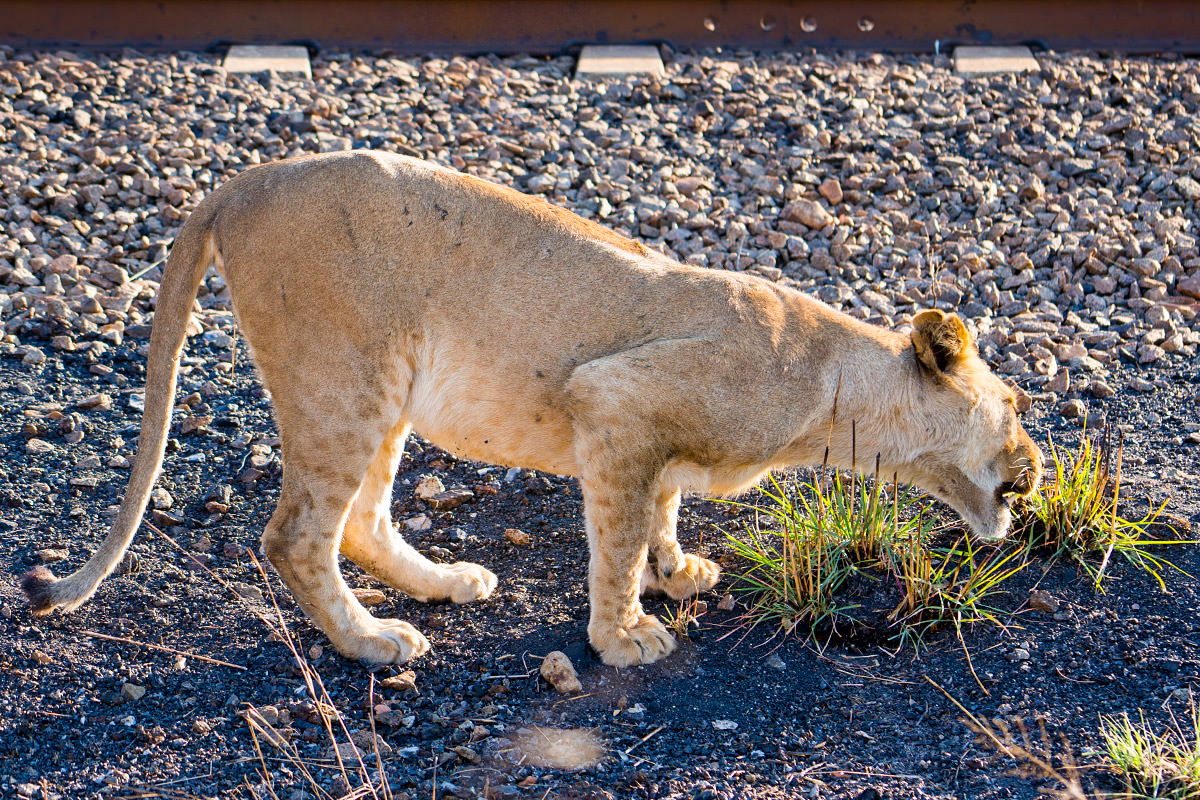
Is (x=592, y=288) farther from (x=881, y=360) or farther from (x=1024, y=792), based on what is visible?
(x=1024, y=792)

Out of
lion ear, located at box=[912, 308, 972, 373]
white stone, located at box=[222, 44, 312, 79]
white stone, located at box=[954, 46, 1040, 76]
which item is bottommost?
lion ear, located at box=[912, 308, 972, 373]

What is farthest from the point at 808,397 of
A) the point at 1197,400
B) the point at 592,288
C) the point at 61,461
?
the point at 61,461

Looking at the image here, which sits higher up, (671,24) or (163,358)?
(671,24)

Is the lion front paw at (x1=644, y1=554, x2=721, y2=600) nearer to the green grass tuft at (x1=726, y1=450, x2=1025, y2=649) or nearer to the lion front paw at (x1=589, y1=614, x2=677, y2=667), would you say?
the green grass tuft at (x1=726, y1=450, x2=1025, y2=649)

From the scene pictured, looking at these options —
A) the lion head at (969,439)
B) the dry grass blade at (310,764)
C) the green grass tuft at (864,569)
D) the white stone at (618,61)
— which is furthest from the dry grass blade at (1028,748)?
the white stone at (618,61)

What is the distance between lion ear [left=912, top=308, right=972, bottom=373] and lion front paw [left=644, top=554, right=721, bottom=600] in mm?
1157

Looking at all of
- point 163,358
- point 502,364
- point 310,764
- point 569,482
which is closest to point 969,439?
point 502,364

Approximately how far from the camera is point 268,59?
899 cm

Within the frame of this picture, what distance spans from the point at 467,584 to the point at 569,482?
102 cm

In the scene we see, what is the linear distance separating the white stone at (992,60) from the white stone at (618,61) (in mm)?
2290

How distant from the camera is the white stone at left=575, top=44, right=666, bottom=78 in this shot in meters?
8.95

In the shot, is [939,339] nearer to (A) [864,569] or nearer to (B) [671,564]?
(A) [864,569]

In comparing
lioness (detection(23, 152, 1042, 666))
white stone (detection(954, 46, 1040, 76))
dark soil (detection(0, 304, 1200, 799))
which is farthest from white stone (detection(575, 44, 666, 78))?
lioness (detection(23, 152, 1042, 666))

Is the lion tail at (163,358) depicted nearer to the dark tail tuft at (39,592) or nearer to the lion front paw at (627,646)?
the dark tail tuft at (39,592)
